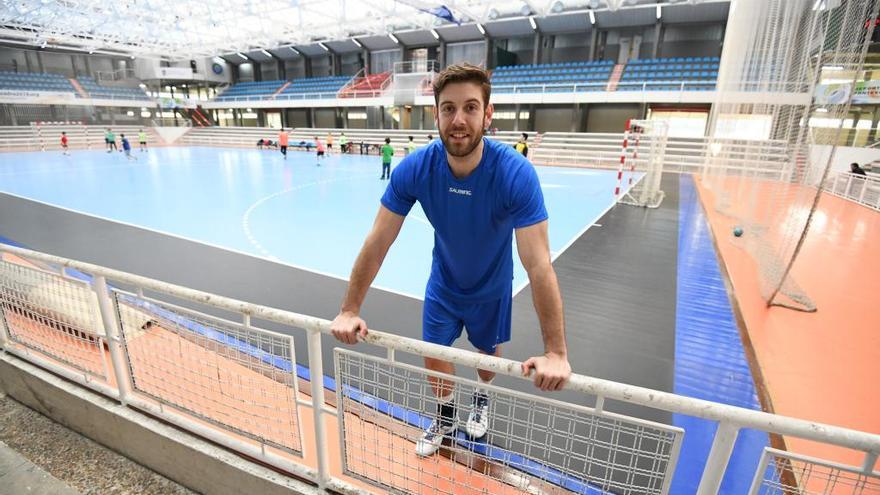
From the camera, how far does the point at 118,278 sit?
226 centimetres

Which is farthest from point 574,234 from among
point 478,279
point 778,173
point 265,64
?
point 265,64

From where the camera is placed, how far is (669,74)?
2472 cm

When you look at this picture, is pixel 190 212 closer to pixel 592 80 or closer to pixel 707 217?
pixel 707 217

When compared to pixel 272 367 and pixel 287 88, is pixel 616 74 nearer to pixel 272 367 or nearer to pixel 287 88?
pixel 287 88

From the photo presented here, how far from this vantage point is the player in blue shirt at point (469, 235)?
5.73 feet

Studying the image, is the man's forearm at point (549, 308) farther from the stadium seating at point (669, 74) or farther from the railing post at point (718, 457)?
the stadium seating at point (669, 74)

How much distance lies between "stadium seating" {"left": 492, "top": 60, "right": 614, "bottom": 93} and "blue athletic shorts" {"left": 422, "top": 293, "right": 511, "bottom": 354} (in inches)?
996

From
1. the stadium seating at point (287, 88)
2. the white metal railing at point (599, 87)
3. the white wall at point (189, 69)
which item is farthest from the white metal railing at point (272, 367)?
the white wall at point (189, 69)

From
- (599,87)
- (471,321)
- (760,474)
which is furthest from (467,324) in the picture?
(599,87)

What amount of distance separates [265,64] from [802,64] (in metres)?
47.2

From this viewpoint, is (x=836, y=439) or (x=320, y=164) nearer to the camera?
(x=836, y=439)

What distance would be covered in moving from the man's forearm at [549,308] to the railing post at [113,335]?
2436 millimetres

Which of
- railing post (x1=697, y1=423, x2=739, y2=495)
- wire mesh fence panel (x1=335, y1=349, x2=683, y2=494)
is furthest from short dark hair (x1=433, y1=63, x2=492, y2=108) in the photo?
railing post (x1=697, y1=423, x2=739, y2=495)

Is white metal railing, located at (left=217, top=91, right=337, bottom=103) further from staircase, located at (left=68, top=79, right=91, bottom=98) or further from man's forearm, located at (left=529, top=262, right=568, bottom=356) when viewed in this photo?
man's forearm, located at (left=529, top=262, right=568, bottom=356)
